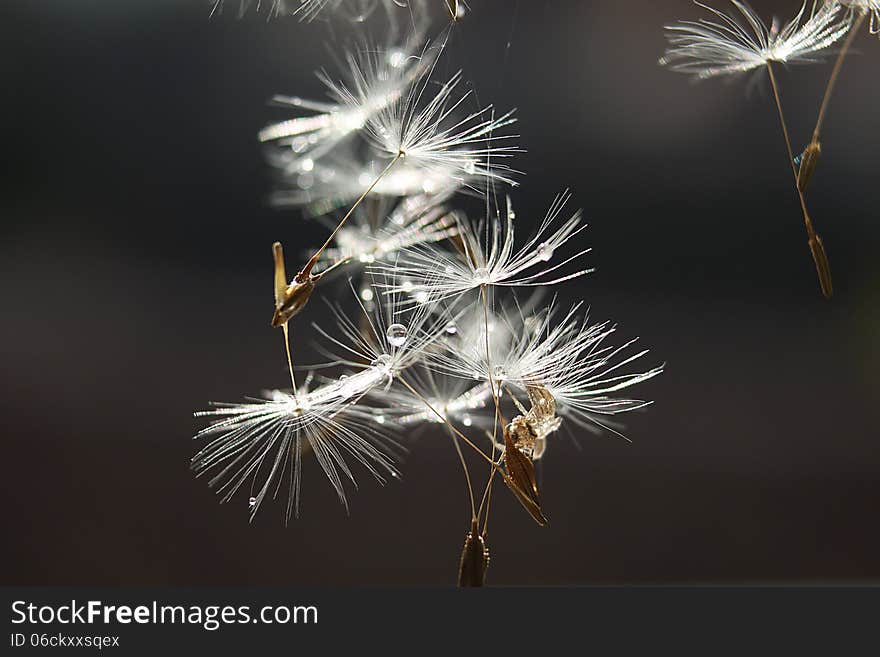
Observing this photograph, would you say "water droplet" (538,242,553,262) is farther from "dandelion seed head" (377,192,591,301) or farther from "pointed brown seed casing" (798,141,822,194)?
"pointed brown seed casing" (798,141,822,194)

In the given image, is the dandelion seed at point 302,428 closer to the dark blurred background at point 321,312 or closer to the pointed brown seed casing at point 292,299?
the pointed brown seed casing at point 292,299

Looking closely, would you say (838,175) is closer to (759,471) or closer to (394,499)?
(759,471)

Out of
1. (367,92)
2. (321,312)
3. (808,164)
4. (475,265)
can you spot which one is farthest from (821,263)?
(321,312)

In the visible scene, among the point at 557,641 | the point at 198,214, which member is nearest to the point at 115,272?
the point at 198,214

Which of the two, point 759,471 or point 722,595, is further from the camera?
point 759,471

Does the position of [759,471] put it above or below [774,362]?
below
